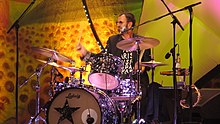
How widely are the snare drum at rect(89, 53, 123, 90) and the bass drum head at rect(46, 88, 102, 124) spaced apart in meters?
0.23

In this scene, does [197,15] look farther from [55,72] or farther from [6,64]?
[6,64]

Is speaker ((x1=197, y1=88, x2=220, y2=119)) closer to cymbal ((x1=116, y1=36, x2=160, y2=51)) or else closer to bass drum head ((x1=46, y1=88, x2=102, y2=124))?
cymbal ((x1=116, y1=36, x2=160, y2=51))

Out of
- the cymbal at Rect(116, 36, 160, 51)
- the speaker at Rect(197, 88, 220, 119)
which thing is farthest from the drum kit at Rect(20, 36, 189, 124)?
the speaker at Rect(197, 88, 220, 119)

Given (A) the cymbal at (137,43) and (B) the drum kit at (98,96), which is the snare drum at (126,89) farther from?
(A) the cymbal at (137,43)

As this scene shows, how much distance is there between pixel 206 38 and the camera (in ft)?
18.1

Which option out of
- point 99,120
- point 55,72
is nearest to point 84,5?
point 55,72

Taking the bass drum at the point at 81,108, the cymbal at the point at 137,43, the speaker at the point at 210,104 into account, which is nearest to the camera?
the cymbal at the point at 137,43

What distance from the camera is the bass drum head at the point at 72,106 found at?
4.17m

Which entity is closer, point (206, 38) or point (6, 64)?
point (6, 64)

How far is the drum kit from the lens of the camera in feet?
13.5


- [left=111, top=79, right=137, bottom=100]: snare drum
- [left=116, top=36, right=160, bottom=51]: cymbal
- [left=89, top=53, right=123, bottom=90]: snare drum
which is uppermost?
[left=116, top=36, right=160, bottom=51]: cymbal

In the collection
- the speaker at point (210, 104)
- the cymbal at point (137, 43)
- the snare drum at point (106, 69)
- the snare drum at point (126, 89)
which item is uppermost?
the cymbal at point (137, 43)

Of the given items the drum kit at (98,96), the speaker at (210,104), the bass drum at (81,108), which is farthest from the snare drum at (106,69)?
the speaker at (210,104)

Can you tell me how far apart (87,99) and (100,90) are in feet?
0.54
